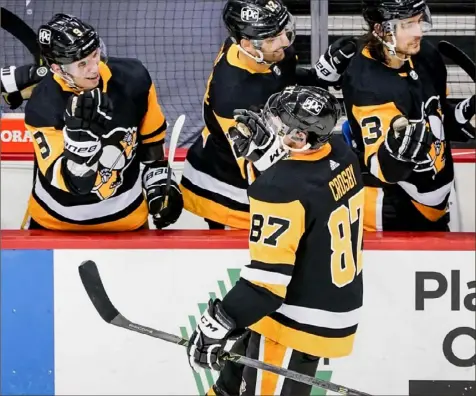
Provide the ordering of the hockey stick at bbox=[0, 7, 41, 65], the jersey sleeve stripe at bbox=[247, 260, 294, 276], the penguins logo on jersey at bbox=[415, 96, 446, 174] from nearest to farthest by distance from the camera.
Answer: the jersey sleeve stripe at bbox=[247, 260, 294, 276]
the penguins logo on jersey at bbox=[415, 96, 446, 174]
the hockey stick at bbox=[0, 7, 41, 65]

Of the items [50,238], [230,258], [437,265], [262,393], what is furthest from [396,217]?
[50,238]

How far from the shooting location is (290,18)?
3.11 metres

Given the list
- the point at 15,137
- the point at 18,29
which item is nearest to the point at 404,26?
the point at 18,29

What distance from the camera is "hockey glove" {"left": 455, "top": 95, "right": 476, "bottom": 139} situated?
3.30 m

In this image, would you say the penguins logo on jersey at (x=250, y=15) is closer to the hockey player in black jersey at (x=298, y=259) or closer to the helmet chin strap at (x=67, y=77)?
the hockey player in black jersey at (x=298, y=259)

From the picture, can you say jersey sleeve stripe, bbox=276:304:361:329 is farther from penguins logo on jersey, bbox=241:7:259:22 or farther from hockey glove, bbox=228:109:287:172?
penguins logo on jersey, bbox=241:7:259:22

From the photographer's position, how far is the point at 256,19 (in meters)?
3.04

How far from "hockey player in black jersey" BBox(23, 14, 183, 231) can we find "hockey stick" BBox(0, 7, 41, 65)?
1.92 ft

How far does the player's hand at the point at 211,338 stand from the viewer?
254cm

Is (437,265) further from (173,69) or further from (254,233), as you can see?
(173,69)

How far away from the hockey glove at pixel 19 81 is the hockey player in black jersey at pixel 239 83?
50cm

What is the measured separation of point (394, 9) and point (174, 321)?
1.03 metres

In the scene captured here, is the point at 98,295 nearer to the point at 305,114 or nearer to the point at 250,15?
the point at 305,114

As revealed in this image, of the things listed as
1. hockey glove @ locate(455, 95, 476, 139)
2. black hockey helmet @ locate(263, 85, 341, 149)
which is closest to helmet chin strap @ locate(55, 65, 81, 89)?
black hockey helmet @ locate(263, 85, 341, 149)
